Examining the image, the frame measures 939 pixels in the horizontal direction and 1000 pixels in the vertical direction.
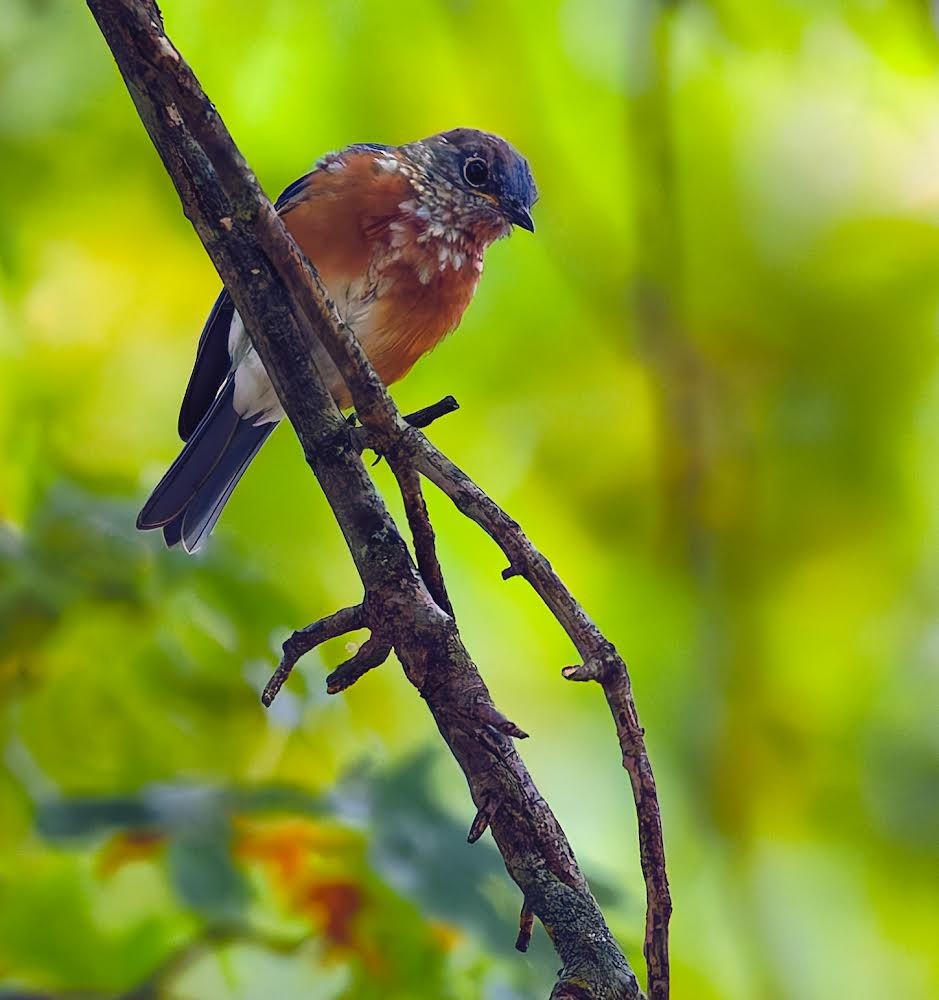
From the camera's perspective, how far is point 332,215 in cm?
216

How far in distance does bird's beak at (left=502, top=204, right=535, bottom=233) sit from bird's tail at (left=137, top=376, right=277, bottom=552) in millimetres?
658

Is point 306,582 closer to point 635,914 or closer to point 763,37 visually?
point 635,914

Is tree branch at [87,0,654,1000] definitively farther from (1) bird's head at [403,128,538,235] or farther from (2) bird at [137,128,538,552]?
(1) bird's head at [403,128,538,235]

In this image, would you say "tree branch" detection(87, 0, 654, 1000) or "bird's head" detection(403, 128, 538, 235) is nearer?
"tree branch" detection(87, 0, 654, 1000)

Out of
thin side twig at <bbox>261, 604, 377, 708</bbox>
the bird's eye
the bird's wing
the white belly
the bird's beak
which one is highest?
the bird's eye

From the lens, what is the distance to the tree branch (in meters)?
1.08

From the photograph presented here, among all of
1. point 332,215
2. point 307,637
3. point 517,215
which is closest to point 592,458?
point 517,215

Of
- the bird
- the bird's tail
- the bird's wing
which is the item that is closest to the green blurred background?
the bird's tail

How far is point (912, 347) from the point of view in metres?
2.95

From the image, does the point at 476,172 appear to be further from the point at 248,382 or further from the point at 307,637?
the point at 307,637

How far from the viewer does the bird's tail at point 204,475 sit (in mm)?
2309

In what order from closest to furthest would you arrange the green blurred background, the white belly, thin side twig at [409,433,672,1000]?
thin side twig at [409,433,672,1000] → the green blurred background → the white belly

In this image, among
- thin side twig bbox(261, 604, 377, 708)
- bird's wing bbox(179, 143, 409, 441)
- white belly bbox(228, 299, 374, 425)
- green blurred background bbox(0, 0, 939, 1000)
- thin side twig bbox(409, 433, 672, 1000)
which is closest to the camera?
thin side twig bbox(409, 433, 672, 1000)

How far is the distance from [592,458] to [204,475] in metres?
0.96
